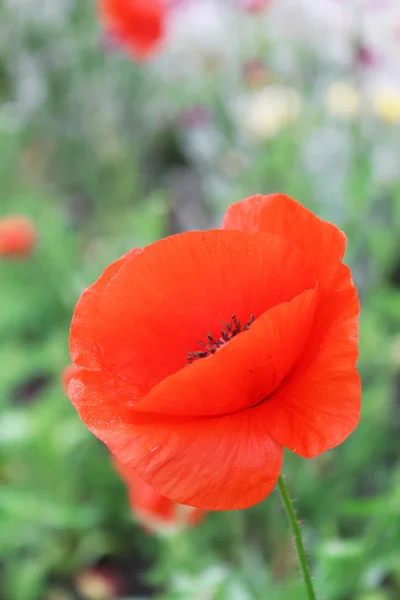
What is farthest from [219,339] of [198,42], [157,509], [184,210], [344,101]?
[198,42]

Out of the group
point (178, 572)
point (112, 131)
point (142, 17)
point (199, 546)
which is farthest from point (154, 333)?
point (112, 131)

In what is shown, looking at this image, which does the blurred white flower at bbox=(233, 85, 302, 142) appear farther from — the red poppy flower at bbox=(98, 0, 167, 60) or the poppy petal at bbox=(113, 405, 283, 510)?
the poppy petal at bbox=(113, 405, 283, 510)

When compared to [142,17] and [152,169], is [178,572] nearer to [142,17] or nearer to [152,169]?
[142,17]

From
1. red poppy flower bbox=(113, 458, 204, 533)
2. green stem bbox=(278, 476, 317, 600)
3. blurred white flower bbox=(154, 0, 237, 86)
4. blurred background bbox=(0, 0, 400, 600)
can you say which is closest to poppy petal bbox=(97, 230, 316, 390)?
green stem bbox=(278, 476, 317, 600)

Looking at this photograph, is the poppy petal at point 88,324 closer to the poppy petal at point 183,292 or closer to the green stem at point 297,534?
the poppy petal at point 183,292

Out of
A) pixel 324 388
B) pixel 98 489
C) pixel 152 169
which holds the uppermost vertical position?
pixel 324 388

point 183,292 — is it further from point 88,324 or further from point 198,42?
point 198,42
